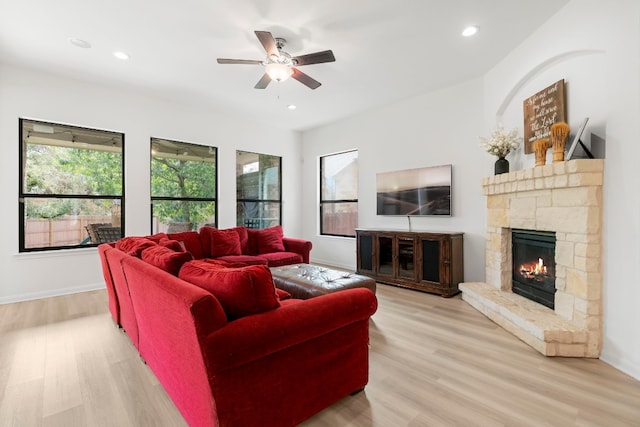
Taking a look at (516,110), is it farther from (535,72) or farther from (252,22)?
(252,22)

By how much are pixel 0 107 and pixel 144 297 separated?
12.5ft

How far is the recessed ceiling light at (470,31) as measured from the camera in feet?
9.61

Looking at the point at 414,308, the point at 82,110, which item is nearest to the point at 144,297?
the point at 414,308

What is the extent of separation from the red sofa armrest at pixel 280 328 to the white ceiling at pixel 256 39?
249 cm

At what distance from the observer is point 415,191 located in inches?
187

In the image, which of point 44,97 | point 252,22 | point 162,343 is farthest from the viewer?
point 44,97

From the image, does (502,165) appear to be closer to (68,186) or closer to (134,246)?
(134,246)

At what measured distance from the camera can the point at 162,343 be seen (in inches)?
69.9

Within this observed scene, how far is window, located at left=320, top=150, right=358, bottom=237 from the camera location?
233 inches

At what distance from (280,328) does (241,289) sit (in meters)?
0.26

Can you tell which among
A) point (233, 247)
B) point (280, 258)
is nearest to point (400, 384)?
point (280, 258)

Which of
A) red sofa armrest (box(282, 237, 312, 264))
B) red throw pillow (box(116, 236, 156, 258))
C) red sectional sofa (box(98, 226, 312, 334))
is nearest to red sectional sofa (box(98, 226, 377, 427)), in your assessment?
red throw pillow (box(116, 236, 156, 258))

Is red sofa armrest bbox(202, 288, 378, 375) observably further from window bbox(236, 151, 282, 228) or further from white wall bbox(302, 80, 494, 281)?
window bbox(236, 151, 282, 228)

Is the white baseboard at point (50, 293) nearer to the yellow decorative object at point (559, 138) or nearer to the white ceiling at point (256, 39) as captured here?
the white ceiling at point (256, 39)
